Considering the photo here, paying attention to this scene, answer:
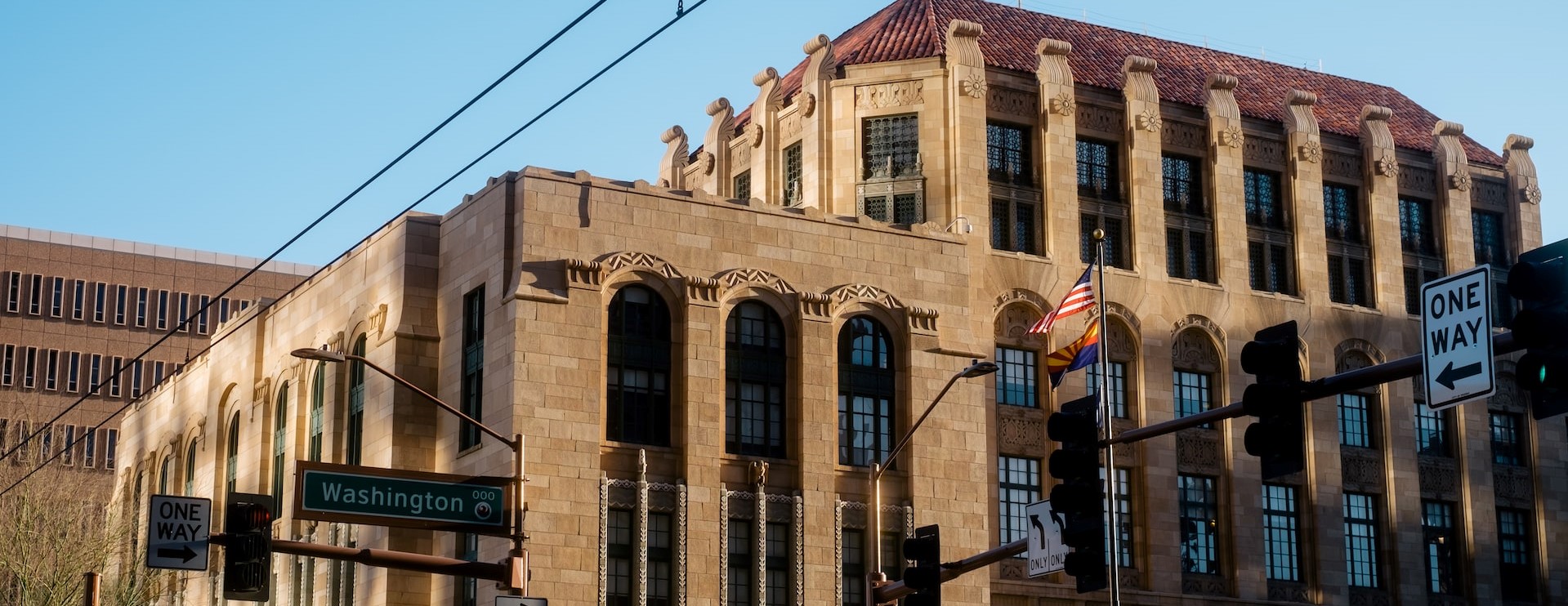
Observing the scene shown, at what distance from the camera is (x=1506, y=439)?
2420 inches

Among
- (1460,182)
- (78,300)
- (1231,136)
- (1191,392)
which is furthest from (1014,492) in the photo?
(78,300)

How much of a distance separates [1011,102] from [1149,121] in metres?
4.12

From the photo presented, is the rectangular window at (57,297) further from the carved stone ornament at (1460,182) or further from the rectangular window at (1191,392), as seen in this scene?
the carved stone ornament at (1460,182)

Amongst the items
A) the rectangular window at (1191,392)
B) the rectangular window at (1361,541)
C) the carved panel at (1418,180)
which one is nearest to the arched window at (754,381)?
the rectangular window at (1191,392)

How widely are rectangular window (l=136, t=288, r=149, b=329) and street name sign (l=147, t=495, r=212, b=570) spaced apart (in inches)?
3327

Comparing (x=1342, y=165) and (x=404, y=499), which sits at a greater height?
(x=1342, y=165)

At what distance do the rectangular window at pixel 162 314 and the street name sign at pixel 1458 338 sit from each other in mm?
97436

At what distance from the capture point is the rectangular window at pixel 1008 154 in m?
54.7

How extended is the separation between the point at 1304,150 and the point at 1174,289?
6.36 m

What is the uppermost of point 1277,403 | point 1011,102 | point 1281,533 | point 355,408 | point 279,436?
point 1011,102

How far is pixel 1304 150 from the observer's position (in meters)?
58.8

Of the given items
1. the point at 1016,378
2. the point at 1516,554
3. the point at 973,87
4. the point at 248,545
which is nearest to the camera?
the point at 248,545

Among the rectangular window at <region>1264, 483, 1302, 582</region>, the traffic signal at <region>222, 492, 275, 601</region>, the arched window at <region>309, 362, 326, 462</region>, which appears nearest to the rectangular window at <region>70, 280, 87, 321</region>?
the arched window at <region>309, 362, 326, 462</region>

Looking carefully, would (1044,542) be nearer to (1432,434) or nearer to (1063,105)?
(1063,105)
